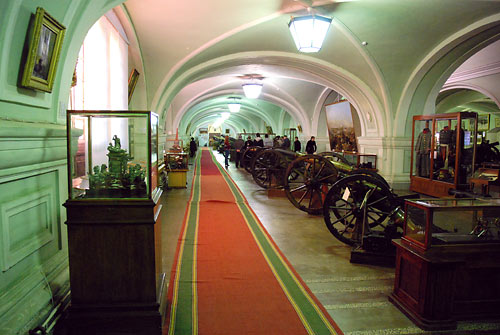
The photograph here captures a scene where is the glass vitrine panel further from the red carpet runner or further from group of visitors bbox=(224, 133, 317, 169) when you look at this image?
the red carpet runner

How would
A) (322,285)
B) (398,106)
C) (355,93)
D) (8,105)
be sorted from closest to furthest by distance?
(8,105)
(322,285)
(398,106)
(355,93)

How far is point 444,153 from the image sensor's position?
8109 millimetres

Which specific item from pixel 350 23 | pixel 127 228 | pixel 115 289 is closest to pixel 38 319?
pixel 115 289

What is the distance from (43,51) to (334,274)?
3428 millimetres

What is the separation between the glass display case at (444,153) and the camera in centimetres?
759

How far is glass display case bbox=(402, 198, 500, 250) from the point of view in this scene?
296cm

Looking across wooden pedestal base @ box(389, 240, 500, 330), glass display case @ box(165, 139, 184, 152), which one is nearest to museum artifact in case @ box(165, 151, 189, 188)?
glass display case @ box(165, 139, 184, 152)

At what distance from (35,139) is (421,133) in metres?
8.49

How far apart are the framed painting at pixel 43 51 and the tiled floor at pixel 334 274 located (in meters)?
2.25

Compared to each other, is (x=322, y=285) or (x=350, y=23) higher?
(x=350, y=23)

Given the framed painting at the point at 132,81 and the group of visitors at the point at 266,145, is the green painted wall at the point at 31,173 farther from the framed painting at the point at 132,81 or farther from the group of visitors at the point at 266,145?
the group of visitors at the point at 266,145

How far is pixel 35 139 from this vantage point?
8.21ft

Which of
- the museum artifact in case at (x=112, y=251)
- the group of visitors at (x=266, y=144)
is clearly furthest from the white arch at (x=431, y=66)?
the museum artifact in case at (x=112, y=251)

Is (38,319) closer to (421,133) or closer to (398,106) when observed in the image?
(421,133)
